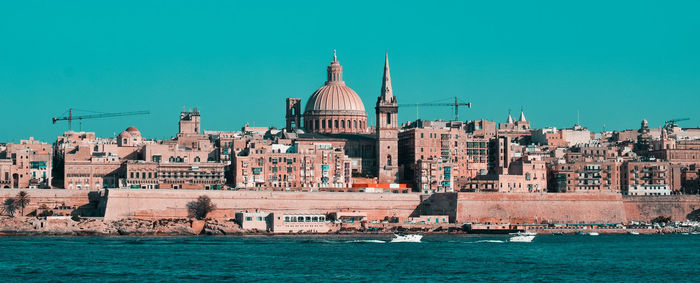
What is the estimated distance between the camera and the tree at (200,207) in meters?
82.6

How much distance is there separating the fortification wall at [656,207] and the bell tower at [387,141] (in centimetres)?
1698

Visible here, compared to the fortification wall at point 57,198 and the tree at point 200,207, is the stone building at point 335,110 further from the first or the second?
the fortification wall at point 57,198

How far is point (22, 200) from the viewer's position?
79875 mm

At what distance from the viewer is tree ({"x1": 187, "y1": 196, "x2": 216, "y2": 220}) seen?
8264cm

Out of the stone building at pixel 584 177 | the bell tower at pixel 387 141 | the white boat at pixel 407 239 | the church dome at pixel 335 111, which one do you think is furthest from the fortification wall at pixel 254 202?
the church dome at pixel 335 111

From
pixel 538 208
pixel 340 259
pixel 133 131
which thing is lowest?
pixel 340 259

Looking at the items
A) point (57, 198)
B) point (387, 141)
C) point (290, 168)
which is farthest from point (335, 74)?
point (57, 198)

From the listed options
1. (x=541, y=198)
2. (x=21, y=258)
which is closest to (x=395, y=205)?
(x=541, y=198)

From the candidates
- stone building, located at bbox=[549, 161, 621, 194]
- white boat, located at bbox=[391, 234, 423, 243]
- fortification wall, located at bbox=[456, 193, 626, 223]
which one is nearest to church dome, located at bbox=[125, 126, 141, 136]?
fortification wall, located at bbox=[456, 193, 626, 223]

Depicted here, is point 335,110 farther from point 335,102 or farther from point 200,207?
point 200,207

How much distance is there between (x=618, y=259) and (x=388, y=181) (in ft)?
113

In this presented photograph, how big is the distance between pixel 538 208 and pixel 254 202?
19.3 metres

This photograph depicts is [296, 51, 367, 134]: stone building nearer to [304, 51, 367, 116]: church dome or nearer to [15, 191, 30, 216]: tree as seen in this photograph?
[304, 51, 367, 116]: church dome

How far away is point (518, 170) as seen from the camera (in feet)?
313
